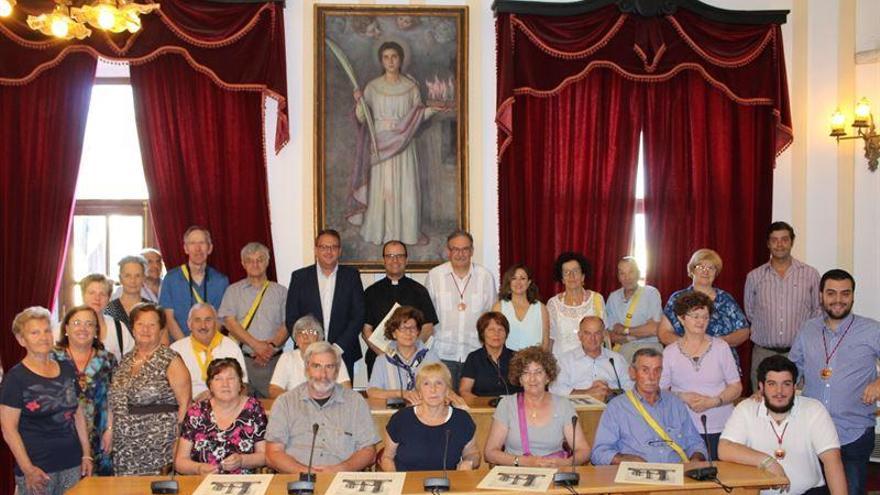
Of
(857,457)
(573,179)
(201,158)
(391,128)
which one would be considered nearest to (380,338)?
(391,128)

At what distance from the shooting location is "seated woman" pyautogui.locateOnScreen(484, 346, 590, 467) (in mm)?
4883

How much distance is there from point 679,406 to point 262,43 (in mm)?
4129

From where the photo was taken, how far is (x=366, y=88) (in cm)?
738

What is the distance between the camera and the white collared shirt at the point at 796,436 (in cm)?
448

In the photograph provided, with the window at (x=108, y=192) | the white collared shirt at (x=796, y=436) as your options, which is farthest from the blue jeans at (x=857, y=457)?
the window at (x=108, y=192)

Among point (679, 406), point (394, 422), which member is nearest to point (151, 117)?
point (394, 422)

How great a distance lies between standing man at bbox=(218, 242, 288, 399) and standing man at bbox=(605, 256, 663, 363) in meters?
→ 2.30

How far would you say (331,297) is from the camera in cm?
658

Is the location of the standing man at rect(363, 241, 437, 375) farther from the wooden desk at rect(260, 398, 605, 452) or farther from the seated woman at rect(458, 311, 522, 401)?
the wooden desk at rect(260, 398, 605, 452)

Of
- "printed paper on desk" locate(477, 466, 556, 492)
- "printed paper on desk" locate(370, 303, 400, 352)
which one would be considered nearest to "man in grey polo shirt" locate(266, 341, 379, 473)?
"printed paper on desk" locate(477, 466, 556, 492)

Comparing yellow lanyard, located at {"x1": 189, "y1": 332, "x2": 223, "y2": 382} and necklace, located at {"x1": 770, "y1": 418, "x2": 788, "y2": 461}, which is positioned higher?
yellow lanyard, located at {"x1": 189, "y1": 332, "x2": 223, "y2": 382}

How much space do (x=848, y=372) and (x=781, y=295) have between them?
63.6 inches

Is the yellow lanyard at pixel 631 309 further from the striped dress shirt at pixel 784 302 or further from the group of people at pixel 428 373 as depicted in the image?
the striped dress shirt at pixel 784 302

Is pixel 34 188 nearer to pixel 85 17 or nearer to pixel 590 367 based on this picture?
pixel 85 17
